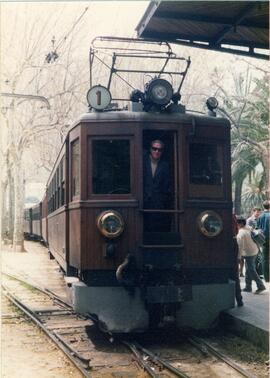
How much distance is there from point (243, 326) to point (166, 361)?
4.89ft

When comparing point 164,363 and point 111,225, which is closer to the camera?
point 164,363

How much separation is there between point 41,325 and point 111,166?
2640 millimetres

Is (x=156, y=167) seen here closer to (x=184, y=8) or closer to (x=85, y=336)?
(x=184, y=8)

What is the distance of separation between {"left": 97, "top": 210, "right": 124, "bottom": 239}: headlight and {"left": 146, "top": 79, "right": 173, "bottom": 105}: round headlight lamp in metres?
1.59

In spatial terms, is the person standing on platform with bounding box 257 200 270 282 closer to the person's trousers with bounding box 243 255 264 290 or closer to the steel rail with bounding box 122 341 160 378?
the person's trousers with bounding box 243 255 264 290

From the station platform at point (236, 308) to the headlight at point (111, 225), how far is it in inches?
80.7

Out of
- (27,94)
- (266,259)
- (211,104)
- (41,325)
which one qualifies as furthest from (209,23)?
(27,94)

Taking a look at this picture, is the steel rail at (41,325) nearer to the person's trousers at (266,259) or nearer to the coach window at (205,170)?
the coach window at (205,170)

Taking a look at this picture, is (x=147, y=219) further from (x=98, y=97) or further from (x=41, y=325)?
(x=41, y=325)

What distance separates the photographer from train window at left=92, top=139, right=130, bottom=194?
21.0ft

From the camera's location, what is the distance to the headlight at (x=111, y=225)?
20.1ft

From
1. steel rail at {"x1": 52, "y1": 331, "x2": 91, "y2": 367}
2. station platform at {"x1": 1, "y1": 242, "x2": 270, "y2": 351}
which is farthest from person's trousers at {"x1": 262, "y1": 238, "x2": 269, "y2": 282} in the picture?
steel rail at {"x1": 52, "y1": 331, "x2": 91, "y2": 367}

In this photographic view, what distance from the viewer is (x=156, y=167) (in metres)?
6.54

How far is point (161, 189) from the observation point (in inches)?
260
